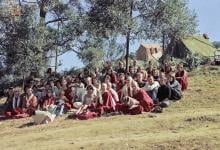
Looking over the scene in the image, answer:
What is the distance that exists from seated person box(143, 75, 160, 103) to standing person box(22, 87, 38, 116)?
4.37 meters

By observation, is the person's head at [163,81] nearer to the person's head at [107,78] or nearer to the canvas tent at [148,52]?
the person's head at [107,78]

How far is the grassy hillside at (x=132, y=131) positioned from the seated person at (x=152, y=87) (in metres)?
0.80

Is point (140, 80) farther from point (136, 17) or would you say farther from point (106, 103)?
point (136, 17)

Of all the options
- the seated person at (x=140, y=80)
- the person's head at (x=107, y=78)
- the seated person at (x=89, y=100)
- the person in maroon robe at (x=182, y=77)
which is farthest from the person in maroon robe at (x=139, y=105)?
the person in maroon robe at (x=182, y=77)

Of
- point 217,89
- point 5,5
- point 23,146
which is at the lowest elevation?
point 23,146

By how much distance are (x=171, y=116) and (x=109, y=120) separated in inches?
84.6

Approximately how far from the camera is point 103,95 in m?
23.1

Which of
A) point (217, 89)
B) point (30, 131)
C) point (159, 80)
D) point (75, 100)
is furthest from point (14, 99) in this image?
point (217, 89)

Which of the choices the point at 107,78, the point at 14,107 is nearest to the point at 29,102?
the point at 14,107

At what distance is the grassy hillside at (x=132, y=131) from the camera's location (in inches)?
671

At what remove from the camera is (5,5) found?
101ft

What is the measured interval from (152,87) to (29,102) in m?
4.90

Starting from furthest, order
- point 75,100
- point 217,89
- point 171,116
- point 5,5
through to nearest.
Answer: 1. point 5,5
2. point 217,89
3. point 75,100
4. point 171,116

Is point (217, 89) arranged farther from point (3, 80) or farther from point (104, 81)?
point (3, 80)
